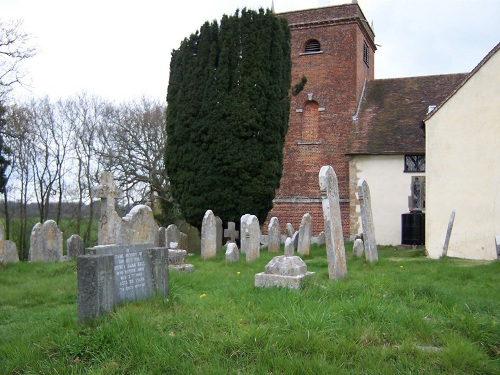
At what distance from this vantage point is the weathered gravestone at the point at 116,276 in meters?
5.30

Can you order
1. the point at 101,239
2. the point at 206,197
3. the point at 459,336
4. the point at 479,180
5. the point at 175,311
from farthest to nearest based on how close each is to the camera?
the point at 206,197 < the point at 479,180 < the point at 101,239 < the point at 175,311 < the point at 459,336

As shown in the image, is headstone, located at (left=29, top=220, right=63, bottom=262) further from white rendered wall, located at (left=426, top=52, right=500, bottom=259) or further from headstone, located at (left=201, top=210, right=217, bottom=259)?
white rendered wall, located at (left=426, top=52, right=500, bottom=259)

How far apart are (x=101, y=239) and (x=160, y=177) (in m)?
15.9

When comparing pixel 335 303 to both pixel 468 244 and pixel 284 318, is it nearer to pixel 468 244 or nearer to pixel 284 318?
pixel 284 318

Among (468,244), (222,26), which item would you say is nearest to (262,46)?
(222,26)

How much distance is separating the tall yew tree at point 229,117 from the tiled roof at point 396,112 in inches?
205

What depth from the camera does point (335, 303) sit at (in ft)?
18.7

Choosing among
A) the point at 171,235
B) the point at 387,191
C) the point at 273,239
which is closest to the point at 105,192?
the point at 171,235

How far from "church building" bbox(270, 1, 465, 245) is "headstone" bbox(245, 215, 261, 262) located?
30.0 feet

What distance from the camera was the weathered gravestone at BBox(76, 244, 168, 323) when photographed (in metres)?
5.30

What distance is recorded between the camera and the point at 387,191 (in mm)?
21094

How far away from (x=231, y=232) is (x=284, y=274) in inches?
382

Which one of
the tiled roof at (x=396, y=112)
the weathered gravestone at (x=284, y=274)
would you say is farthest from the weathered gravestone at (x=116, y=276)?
the tiled roof at (x=396, y=112)

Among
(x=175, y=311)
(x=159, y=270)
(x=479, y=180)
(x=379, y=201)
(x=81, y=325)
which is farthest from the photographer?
(x=379, y=201)
